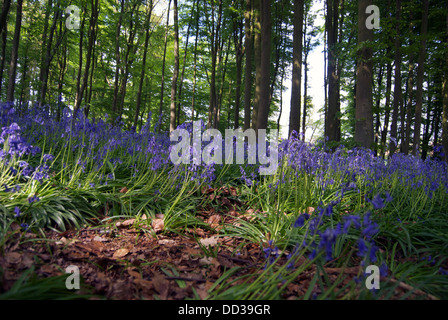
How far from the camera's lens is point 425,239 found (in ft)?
7.75

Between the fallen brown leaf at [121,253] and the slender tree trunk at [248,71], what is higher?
the slender tree trunk at [248,71]

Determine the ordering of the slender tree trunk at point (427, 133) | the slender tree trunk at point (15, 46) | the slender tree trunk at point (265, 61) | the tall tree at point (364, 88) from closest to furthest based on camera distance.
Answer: the slender tree trunk at point (15, 46), the tall tree at point (364, 88), the slender tree trunk at point (265, 61), the slender tree trunk at point (427, 133)

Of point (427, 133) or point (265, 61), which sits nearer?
point (265, 61)

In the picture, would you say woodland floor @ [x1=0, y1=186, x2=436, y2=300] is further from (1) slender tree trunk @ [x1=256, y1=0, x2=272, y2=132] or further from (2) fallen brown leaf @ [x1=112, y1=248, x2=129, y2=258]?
(1) slender tree trunk @ [x1=256, y1=0, x2=272, y2=132]

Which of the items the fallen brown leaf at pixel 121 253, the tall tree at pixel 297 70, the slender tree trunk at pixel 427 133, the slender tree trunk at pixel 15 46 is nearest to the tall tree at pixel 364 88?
the tall tree at pixel 297 70

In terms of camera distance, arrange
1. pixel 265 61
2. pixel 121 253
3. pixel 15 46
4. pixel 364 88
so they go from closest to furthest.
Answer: pixel 121 253 → pixel 15 46 → pixel 364 88 → pixel 265 61

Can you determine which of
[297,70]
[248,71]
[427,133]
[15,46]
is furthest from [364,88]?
[427,133]

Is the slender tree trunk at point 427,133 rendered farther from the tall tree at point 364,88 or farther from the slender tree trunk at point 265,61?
the slender tree trunk at point 265,61

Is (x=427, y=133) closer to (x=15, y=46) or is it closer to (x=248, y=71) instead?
(x=248, y=71)

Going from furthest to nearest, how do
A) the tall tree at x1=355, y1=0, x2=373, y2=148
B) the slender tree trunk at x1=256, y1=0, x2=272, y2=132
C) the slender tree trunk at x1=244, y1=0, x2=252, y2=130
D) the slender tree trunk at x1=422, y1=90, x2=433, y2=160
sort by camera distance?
the slender tree trunk at x1=422, y1=90, x2=433, y2=160
the slender tree trunk at x1=244, y1=0, x2=252, y2=130
the slender tree trunk at x1=256, y1=0, x2=272, y2=132
the tall tree at x1=355, y1=0, x2=373, y2=148

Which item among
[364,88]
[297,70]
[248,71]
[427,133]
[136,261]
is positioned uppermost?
[248,71]

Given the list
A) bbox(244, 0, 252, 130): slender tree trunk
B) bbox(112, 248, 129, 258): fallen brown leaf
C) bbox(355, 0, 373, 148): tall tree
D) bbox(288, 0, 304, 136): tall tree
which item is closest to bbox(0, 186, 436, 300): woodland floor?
bbox(112, 248, 129, 258): fallen brown leaf

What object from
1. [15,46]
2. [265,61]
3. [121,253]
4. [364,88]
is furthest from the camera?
[265,61]
